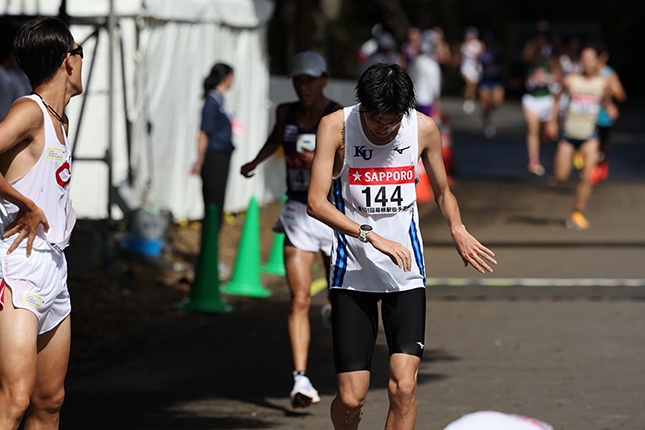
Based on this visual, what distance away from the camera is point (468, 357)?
9336 mm

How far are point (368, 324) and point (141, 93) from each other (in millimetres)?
8863

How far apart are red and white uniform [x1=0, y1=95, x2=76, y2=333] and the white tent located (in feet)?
25.5

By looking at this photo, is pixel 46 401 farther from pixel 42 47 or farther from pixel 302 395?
pixel 302 395

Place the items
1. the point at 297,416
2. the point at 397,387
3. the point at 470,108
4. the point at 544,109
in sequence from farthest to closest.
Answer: the point at 470,108
the point at 544,109
the point at 297,416
the point at 397,387

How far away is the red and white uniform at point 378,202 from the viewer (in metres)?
6.05

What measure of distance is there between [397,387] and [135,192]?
8698 mm

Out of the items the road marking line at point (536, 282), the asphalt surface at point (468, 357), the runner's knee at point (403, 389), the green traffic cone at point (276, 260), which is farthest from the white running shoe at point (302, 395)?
the green traffic cone at point (276, 260)

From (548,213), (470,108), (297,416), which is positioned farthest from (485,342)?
(470,108)

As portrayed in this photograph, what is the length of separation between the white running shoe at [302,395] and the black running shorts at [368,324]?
1.54 meters

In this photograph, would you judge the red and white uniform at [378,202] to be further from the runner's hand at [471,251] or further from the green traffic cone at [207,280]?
the green traffic cone at [207,280]

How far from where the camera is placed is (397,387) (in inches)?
232

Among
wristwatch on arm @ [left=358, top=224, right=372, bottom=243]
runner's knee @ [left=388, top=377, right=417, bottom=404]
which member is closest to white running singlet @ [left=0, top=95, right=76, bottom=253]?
wristwatch on arm @ [left=358, top=224, right=372, bottom=243]

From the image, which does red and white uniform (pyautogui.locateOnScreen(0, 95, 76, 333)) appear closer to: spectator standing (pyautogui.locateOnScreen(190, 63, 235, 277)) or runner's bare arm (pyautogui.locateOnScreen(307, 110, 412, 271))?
runner's bare arm (pyautogui.locateOnScreen(307, 110, 412, 271))

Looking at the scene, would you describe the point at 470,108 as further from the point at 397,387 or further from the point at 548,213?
the point at 397,387
